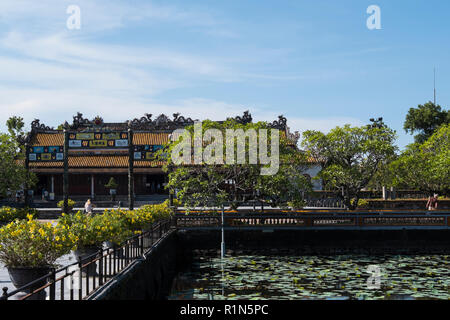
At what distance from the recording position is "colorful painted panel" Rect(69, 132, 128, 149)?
36.2 m

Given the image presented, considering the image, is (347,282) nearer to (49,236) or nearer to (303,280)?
(303,280)

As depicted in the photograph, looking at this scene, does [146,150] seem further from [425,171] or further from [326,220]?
[425,171]

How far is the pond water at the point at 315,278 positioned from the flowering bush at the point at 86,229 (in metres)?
5.63

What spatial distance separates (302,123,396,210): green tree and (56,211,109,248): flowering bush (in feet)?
67.2

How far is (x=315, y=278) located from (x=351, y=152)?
1322 cm

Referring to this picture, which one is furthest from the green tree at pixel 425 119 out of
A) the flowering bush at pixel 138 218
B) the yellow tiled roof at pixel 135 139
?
the flowering bush at pixel 138 218

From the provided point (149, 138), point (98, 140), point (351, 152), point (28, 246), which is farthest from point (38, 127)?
point (28, 246)

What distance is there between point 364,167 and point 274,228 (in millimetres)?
7692

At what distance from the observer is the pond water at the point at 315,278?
19328 millimetres

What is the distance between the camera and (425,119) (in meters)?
68.2

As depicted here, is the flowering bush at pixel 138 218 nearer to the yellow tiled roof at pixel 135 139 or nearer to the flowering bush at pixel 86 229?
the flowering bush at pixel 86 229

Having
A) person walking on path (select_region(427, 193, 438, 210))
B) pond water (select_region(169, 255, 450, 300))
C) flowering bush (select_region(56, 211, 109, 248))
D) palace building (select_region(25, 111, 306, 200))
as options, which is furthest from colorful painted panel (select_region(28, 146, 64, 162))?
person walking on path (select_region(427, 193, 438, 210))

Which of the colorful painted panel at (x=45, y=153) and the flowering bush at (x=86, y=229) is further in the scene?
the colorful painted panel at (x=45, y=153)

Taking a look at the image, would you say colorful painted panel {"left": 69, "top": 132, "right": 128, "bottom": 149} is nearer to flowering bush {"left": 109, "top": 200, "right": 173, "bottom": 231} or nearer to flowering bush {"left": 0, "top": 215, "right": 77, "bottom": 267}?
flowering bush {"left": 109, "top": 200, "right": 173, "bottom": 231}
